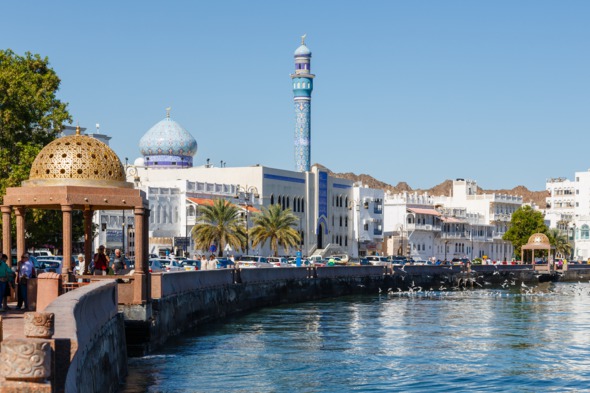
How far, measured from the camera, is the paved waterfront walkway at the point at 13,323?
19767mm

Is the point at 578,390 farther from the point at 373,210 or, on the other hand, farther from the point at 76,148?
the point at 373,210

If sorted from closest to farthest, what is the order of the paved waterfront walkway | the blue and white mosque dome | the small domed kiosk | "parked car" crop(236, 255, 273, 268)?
the paved waterfront walkway, the small domed kiosk, "parked car" crop(236, 255, 273, 268), the blue and white mosque dome

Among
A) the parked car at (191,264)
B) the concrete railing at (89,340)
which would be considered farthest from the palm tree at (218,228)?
the concrete railing at (89,340)

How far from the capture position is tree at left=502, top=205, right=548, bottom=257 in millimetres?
141375

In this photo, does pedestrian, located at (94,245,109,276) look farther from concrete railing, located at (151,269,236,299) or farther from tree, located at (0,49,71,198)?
tree, located at (0,49,71,198)

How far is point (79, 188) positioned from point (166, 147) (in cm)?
8676

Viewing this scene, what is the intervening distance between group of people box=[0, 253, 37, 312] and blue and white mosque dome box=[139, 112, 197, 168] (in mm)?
84894

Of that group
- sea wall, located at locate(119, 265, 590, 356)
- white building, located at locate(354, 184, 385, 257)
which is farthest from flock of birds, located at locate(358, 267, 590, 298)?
white building, located at locate(354, 184, 385, 257)

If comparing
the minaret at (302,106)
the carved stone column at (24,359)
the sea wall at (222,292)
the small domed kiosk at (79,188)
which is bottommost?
the sea wall at (222,292)

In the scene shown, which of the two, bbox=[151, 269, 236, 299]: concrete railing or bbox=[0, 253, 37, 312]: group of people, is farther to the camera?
bbox=[151, 269, 236, 299]: concrete railing

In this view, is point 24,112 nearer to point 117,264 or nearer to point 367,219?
point 117,264

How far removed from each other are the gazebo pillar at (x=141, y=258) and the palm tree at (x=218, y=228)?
56688mm

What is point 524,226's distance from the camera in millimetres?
142625

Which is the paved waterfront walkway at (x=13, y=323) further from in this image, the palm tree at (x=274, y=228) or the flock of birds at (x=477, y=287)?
the palm tree at (x=274, y=228)
